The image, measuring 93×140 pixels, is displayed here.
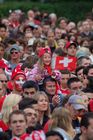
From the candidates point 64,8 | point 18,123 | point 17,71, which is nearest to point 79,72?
point 17,71

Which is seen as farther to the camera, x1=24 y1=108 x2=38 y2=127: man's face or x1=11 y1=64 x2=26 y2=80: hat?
x1=11 y1=64 x2=26 y2=80: hat

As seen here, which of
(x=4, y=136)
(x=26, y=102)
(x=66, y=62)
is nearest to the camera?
(x=4, y=136)

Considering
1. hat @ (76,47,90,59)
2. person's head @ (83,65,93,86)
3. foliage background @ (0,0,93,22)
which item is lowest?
person's head @ (83,65,93,86)

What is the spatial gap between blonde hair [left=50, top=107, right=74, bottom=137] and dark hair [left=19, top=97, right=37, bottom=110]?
2.37ft

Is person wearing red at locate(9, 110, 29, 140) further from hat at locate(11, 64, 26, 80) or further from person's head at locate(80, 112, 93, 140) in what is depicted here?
hat at locate(11, 64, 26, 80)

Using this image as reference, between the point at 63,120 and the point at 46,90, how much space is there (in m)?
3.35

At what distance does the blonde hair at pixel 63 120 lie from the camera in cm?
1271

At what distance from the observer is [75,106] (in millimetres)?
14117

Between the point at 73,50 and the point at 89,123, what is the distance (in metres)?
9.19

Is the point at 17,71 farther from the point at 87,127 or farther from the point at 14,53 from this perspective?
the point at 87,127

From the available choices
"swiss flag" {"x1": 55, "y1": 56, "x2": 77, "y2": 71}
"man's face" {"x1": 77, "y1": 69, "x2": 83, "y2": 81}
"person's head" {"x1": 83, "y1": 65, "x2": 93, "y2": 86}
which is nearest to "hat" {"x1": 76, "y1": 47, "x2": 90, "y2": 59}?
"swiss flag" {"x1": 55, "y1": 56, "x2": 77, "y2": 71}

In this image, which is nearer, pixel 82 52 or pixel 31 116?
pixel 31 116

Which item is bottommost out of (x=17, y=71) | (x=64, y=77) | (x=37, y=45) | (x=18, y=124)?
(x=18, y=124)

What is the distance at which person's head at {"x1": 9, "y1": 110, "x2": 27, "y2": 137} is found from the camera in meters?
12.2
